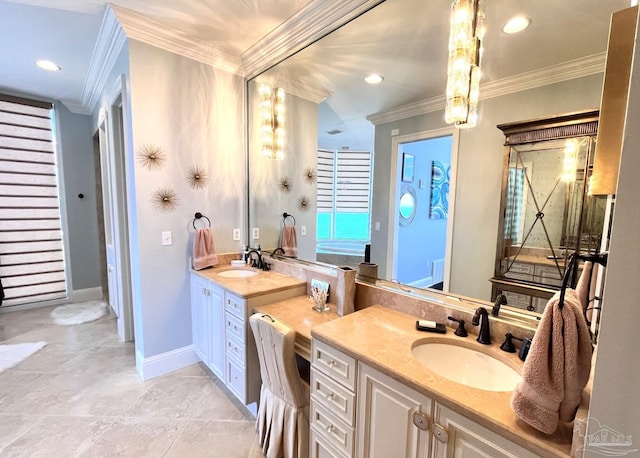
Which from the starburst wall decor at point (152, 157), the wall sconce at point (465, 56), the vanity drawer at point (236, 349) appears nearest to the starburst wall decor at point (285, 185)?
the starburst wall decor at point (152, 157)

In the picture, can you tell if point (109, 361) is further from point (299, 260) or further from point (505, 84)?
point (505, 84)

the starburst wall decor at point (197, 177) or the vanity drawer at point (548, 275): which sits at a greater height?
the starburst wall decor at point (197, 177)

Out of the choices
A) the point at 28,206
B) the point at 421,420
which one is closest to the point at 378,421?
the point at 421,420

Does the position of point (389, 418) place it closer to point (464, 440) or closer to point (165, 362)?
point (464, 440)

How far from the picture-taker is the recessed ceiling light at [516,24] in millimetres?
1351

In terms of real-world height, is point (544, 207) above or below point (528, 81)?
below

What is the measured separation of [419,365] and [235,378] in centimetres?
142

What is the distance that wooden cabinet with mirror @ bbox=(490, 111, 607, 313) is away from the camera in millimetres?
1204

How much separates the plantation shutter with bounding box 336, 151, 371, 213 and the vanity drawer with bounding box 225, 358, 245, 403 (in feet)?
4.50

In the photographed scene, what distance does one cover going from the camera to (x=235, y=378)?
1.96m

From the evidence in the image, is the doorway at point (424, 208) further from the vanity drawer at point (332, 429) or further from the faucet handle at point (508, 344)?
the vanity drawer at point (332, 429)

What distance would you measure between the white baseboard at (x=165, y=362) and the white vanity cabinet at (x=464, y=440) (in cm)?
231

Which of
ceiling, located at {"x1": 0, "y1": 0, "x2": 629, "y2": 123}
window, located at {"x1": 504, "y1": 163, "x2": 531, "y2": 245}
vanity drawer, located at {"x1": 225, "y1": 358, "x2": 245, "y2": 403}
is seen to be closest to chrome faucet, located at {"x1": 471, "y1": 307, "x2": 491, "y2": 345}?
window, located at {"x1": 504, "y1": 163, "x2": 531, "y2": 245}

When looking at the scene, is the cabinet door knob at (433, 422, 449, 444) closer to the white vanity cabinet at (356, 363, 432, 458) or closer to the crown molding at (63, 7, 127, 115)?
the white vanity cabinet at (356, 363, 432, 458)
